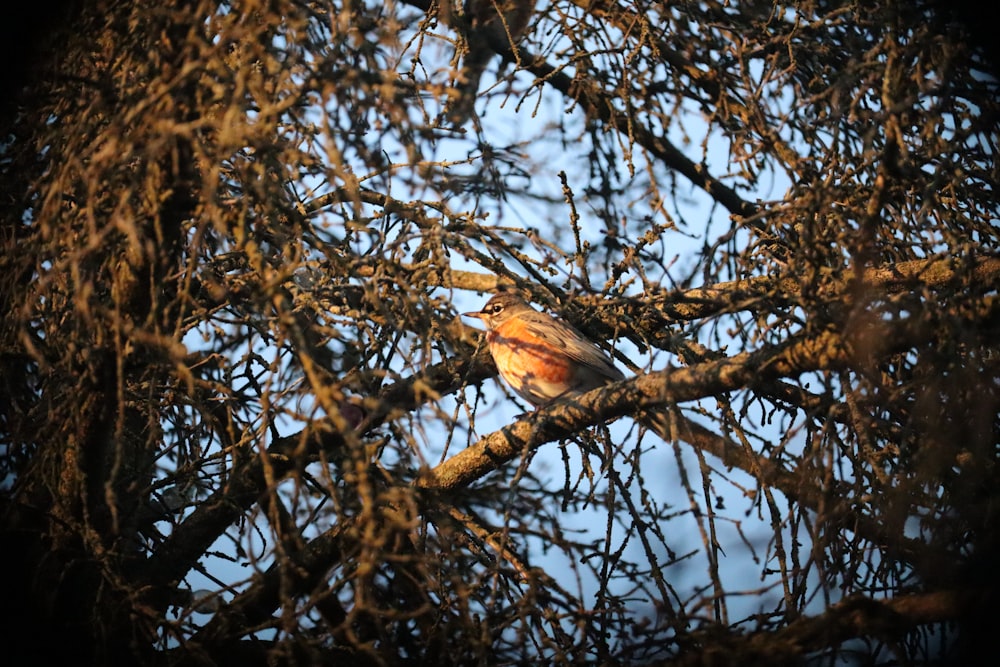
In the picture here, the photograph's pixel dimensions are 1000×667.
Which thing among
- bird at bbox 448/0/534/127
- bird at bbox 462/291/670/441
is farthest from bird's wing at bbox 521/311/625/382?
bird at bbox 448/0/534/127

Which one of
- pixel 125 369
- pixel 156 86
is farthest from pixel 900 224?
pixel 125 369

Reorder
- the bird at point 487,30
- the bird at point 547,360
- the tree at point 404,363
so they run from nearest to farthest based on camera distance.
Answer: the tree at point 404,363, the bird at point 487,30, the bird at point 547,360

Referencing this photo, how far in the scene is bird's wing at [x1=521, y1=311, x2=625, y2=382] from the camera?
505 cm

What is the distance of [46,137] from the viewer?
270 cm

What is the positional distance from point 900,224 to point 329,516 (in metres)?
2.50

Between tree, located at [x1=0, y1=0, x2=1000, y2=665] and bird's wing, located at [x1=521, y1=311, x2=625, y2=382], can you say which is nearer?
tree, located at [x1=0, y1=0, x2=1000, y2=665]

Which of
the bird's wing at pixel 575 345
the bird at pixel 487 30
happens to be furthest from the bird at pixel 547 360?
the bird at pixel 487 30

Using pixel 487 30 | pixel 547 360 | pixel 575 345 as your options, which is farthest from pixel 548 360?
pixel 487 30

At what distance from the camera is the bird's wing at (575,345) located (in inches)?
199

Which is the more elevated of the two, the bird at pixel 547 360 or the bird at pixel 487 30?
the bird at pixel 487 30

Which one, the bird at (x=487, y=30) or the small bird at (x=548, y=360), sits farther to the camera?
the small bird at (x=548, y=360)

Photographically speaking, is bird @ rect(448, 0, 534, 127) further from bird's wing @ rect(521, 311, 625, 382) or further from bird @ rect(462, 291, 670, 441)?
bird's wing @ rect(521, 311, 625, 382)

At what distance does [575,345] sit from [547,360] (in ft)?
0.65

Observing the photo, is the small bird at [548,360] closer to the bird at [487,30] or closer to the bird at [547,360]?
the bird at [547,360]
